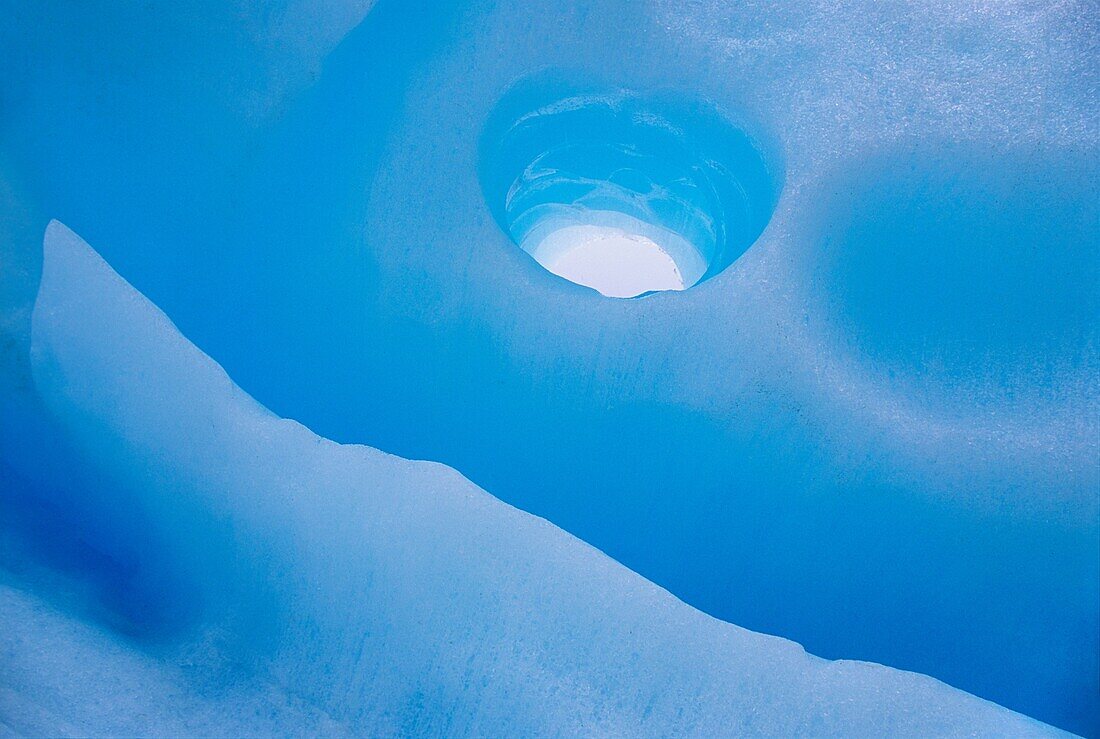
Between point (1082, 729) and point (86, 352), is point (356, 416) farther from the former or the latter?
point (1082, 729)

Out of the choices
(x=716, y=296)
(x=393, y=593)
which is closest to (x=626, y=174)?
(x=716, y=296)

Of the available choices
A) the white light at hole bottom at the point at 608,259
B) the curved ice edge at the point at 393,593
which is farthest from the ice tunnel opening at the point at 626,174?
the curved ice edge at the point at 393,593

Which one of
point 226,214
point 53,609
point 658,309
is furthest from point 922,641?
point 226,214

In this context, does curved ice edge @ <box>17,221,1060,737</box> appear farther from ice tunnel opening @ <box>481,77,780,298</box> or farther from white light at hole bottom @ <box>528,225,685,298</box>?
white light at hole bottom @ <box>528,225,685,298</box>

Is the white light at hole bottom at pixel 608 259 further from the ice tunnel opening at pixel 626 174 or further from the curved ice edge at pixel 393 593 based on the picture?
the curved ice edge at pixel 393 593

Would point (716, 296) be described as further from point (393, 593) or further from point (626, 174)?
point (393, 593)

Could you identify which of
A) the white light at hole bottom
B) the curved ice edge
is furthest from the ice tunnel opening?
the curved ice edge
